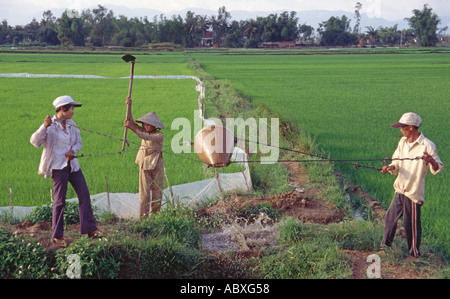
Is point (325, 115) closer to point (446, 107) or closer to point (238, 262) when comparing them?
point (446, 107)

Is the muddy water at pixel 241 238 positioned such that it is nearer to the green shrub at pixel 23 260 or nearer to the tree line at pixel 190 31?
the green shrub at pixel 23 260

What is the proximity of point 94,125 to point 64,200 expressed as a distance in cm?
690

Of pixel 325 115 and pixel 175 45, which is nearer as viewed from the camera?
pixel 325 115

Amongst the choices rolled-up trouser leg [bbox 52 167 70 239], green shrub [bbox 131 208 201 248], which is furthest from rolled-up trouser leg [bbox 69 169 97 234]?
green shrub [bbox 131 208 201 248]

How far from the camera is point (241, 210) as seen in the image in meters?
5.23

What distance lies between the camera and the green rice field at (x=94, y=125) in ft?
20.5

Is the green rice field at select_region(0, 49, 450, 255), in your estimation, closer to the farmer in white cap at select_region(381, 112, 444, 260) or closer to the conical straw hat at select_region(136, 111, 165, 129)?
the farmer in white cap at select_region(381, 112, 444, 260)

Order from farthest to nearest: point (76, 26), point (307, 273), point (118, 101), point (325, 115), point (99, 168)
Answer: point (76, 26) < point (118, 101) < point (325, 115) < point (99, 168) < point (307, 273)

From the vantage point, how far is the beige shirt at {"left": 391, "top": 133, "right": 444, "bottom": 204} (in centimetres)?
379

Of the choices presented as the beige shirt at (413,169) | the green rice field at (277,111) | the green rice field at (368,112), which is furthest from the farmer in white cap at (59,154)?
the green rice field at (368,112)

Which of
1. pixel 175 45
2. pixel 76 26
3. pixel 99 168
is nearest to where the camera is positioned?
pixel 99 168

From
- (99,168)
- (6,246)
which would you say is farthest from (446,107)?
(6,246)

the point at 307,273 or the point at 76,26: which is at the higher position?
the point at 76,26

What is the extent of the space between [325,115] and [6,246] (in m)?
9.81
